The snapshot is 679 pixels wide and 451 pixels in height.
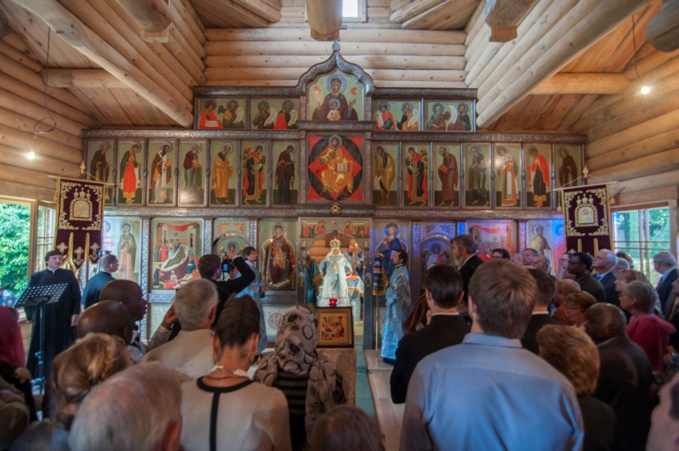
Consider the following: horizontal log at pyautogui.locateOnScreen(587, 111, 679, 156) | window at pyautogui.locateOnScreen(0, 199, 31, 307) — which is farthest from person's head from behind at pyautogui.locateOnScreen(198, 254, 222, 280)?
horizontal log at pyautogui.locateOnScreen(587, 111, 679, 156)

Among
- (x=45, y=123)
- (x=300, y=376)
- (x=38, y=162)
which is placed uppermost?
(x=45, y=123)

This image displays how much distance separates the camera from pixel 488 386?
170cm

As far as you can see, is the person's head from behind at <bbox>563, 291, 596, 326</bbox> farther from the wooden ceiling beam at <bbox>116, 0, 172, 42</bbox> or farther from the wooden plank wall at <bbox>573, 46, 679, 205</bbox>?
the wooden ceiling beam at <bbox>116, 0, 172, 42</bbox>

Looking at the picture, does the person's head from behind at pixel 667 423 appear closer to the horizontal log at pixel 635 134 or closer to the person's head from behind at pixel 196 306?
the person's head from behind at pixel 196 306

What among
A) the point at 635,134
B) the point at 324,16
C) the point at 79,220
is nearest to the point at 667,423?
the point at 324,16

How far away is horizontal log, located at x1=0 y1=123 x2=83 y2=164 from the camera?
7516mm

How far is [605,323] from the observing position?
2814 millimetres

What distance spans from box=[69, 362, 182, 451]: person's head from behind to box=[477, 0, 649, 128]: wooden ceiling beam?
21.3 ft

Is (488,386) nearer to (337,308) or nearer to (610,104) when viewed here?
(337,308)

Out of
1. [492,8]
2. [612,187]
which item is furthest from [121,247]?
[612,187]

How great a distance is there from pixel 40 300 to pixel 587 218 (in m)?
10.8

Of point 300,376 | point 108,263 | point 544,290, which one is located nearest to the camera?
point 300,376

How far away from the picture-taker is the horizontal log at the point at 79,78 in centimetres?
843

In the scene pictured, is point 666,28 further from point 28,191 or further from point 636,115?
point 28,191
